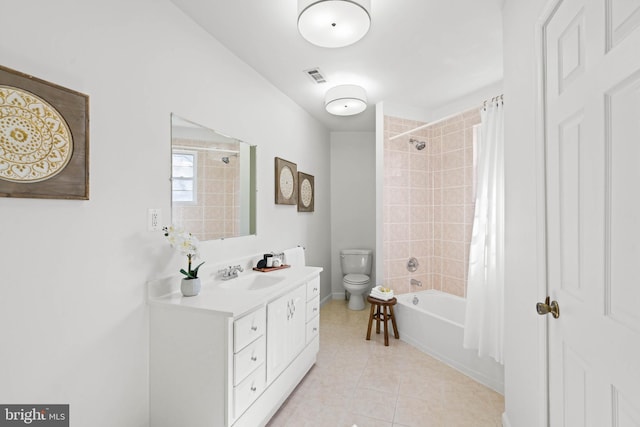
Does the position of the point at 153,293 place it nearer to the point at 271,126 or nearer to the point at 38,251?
the point at 38,251

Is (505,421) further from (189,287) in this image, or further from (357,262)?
(357,262)

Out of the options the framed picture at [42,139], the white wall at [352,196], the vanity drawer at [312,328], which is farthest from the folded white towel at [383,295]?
the framed picture at [42,139]

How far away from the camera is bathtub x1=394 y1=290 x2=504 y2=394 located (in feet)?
7.30

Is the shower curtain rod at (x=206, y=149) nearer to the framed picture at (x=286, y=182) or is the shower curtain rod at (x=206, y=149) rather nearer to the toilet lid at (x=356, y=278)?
the framed picture at (x=286, y=182)

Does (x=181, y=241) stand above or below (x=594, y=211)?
below

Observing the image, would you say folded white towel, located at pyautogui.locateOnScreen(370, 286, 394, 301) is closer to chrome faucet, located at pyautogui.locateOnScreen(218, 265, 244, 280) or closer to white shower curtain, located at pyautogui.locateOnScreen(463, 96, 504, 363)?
white shower curtain, located at pyautogui.locateOnScreen(463, 96, 504, 363)

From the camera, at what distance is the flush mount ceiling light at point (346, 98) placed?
2809 millimetres

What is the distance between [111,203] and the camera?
1.41 m

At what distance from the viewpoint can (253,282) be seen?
2.24m

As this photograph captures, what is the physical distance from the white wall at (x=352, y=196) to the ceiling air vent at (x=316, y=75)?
1.78 m

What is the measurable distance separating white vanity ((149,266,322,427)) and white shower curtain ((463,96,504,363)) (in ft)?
5.10

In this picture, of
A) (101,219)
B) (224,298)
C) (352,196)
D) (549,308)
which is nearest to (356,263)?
(352,196)

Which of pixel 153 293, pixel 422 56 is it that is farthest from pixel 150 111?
pixel 422 56

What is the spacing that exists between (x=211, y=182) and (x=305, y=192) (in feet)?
5.36
